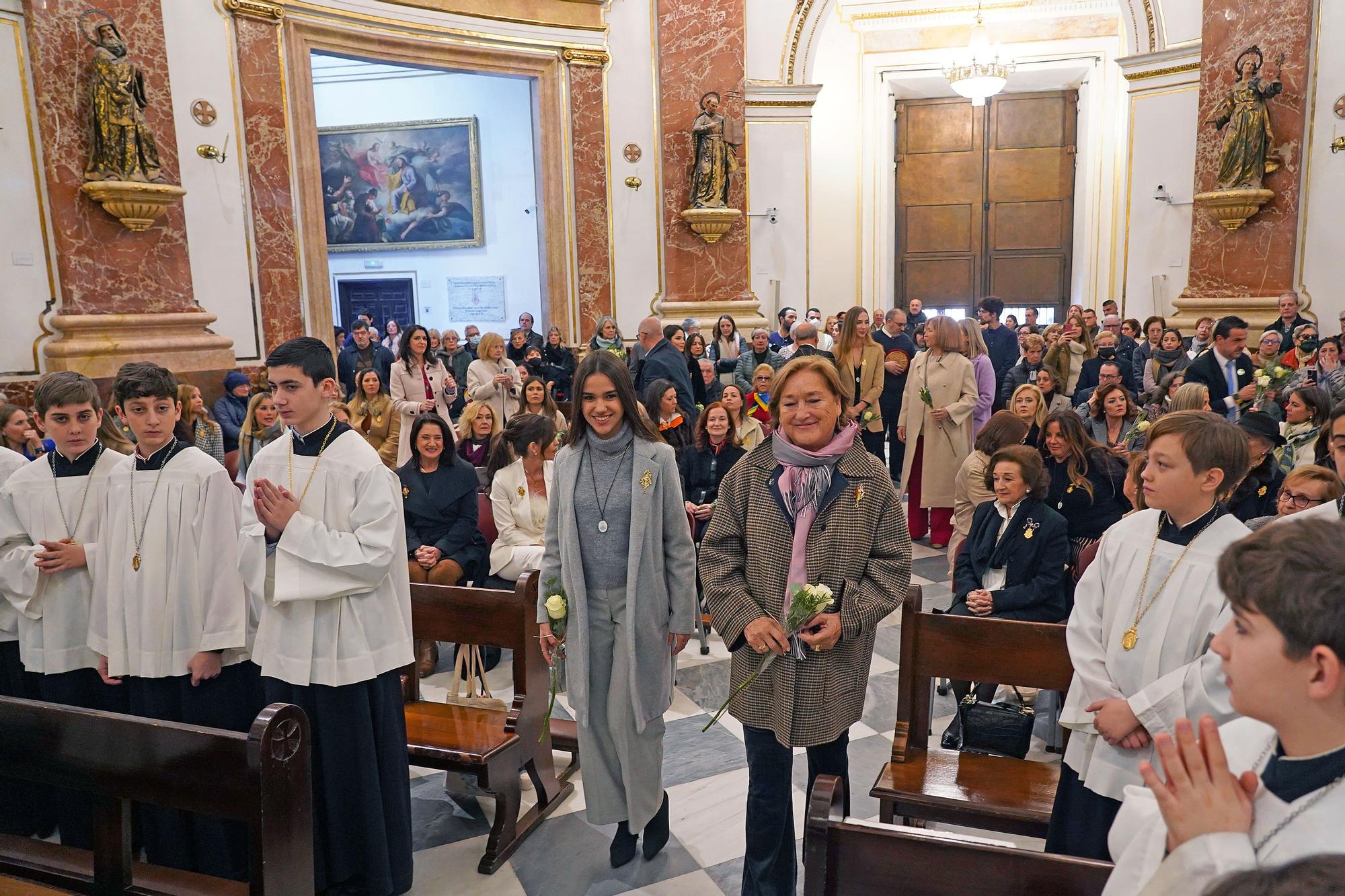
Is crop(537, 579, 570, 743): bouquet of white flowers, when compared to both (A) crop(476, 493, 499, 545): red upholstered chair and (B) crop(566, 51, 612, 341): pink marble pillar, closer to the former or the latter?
(A) crop(476, 493, 499, 545): red upholstered chair

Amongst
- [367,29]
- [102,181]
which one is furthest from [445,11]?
[102,181]

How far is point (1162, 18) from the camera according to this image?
12.2 m

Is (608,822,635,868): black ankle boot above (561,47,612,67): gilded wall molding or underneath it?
underneath

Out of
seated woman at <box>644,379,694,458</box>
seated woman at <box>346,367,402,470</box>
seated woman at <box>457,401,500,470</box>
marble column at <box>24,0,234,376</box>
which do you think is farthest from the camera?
marble column at <box>24,0,234,376</box>

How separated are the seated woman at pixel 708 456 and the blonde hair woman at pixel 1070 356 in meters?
4.03

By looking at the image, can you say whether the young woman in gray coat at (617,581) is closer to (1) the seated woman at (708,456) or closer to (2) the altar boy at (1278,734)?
(2) the altar boy at (1278,734)

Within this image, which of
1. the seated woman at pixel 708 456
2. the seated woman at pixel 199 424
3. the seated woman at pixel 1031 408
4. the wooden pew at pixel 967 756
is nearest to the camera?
the wooden pew at pixel 967 756

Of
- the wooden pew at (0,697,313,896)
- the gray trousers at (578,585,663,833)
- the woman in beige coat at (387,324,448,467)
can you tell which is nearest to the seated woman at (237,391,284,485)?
the woman in beige coat at (387,324,448,467)

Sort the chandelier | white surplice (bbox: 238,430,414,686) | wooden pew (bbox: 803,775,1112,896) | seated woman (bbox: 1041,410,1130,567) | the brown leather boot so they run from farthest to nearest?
the chandelier
the brown leather boot
seated woman (bbox: 1041,410,1130,567)
white surplice (bbox: 238,430,414,686)
wooden pew (bbox: 803,775,1112,896)

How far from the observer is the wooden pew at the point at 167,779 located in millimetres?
2158

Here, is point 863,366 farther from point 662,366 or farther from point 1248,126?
point 1248,126

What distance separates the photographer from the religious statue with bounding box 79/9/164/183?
7.96 m

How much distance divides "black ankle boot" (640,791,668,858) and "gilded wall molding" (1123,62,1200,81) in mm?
12300

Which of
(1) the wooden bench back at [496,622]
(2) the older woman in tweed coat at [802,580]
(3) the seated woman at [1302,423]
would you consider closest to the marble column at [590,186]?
(3) the seated woman at [1302,423]
